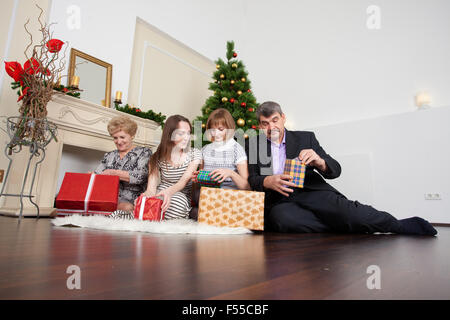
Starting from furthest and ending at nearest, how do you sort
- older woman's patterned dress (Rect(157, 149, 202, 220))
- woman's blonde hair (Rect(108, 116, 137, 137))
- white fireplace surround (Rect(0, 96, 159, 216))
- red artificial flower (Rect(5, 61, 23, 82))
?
white fireplace surround (Rect(0, 96, 159, 216))
woman's blonde hair (Rect(108, 116, 137, 137))
red artificial flower (Rect(5, 61, 23, 82))
older woman's patterned dress (Rect(157, 149, 202, 220))

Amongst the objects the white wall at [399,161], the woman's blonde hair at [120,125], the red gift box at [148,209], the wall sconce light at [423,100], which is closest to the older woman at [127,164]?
the woman's blonde hair at [120,125]

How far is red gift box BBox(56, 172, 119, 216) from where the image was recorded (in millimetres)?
1479

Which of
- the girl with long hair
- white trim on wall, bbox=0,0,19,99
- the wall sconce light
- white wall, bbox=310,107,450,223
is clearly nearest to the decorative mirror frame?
white trim on wall, bbox=0,0,19,99

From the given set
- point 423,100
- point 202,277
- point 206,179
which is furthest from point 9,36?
point 423,100

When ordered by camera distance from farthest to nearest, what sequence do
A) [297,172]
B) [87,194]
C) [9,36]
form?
[9,36] → [87,194] → [297,172]

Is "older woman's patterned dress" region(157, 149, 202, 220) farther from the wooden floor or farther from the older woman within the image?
the wooden floor

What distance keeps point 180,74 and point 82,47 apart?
1.48m

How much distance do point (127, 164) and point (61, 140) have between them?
932 mm

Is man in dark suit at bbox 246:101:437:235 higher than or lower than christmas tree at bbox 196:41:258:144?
lower

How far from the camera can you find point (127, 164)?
193 centimetres

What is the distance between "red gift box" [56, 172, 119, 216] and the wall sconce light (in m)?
3.31

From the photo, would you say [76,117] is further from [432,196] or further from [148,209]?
[432,196]

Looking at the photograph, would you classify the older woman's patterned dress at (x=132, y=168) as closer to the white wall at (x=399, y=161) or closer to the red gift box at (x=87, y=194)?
the red gift box at (x=87, y=194)

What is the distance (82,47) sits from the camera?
9.31ft
